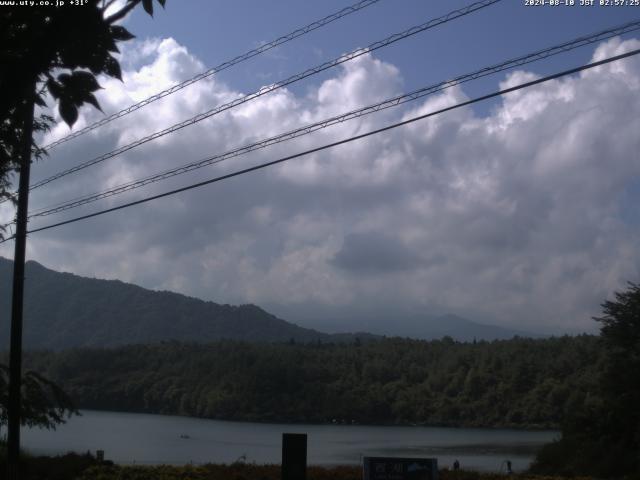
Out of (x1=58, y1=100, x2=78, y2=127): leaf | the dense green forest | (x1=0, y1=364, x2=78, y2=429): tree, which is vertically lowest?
(x1=0, y1=364, x2=78, y2=429): tree

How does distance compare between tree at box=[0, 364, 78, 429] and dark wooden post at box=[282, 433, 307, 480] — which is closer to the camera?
dark wooden post at box=[282, 433, 307, 480]

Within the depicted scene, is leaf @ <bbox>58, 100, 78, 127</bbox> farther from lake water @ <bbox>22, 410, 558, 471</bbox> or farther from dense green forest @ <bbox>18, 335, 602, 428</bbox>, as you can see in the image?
dense green forest @ <bbox>18, 335, 602, 428</bbox>

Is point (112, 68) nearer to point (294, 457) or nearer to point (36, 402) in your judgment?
point (294, 457)

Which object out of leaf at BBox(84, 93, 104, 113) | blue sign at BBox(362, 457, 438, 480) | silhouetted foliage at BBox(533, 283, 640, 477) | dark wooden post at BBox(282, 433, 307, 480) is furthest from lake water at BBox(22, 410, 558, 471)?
leaf at BBox(84, 93, 104, 113)

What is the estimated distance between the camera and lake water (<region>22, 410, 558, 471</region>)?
4091 centimetres

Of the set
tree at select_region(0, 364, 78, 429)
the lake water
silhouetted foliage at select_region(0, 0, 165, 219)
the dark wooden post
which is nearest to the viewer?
silhouetted foliage at select_region(0, 0, 165, 219)

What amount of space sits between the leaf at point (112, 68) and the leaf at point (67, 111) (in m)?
0.48

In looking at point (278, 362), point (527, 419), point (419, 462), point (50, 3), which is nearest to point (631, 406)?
point (419, 462)

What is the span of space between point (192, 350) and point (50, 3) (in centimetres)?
10541

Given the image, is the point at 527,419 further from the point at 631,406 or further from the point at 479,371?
the point at 631,406

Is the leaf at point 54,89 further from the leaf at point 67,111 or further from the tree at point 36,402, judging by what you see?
the tree at point 36,402

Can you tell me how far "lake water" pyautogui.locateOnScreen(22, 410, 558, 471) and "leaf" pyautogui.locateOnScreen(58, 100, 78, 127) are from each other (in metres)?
25.5

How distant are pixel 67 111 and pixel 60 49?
1.90ft

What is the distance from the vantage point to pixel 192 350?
110375 millimetres
